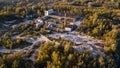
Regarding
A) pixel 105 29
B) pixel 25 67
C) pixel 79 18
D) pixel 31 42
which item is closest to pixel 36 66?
pixel 25 67

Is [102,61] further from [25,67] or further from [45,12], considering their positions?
[45,12]

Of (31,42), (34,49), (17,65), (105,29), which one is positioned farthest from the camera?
(105,29)

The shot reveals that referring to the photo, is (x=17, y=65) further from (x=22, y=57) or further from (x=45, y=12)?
(x=45, y=12)

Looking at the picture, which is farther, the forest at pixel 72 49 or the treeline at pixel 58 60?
the forest at pixel 72 49

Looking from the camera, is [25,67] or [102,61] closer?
[25,67]

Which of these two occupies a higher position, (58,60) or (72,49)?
(58,60)

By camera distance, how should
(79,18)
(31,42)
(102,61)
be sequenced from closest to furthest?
(102,61) < (31,42) < (79,18)

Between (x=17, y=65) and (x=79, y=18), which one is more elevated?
(x=17, y=65)

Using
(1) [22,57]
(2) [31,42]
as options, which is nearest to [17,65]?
(1) [22,57]

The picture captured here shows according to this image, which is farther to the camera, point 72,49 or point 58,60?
point 72,49

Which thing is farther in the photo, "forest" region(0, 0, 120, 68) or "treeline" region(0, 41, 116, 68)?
"forest" region(0, 0, 120, 68)
